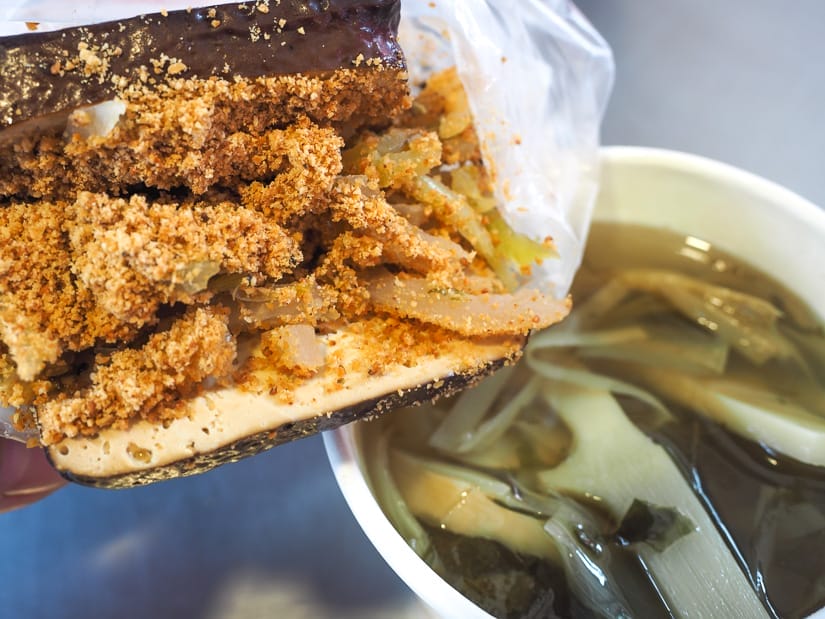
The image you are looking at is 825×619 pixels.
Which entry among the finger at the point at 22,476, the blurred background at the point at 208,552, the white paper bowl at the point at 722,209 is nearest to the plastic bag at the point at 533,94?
the white paper bowl at the point at 722,209

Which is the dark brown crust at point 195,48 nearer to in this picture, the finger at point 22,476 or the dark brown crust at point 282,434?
the dark brown crust at point 282,434

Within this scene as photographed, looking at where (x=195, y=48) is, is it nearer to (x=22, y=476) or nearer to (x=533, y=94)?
(x=533, y=94)

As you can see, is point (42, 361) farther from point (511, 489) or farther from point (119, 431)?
point (511, 489)

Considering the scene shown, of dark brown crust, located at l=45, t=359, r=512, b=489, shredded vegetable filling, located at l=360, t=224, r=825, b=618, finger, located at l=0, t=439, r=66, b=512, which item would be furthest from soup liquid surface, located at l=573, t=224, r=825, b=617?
finger, located at l=0, t=439, r=66, b=512

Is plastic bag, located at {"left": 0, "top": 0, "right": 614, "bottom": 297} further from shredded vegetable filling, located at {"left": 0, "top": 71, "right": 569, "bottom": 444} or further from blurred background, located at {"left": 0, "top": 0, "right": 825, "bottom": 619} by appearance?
blurred background, located at {"left": 0, "top": 0, "right": 825, "bottom": 619}

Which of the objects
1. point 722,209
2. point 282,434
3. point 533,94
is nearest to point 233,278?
point 282,434

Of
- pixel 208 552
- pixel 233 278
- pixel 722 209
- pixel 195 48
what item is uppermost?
pixel 195 48
